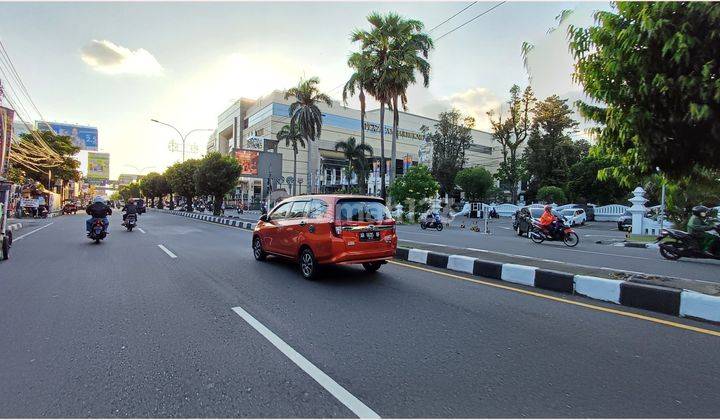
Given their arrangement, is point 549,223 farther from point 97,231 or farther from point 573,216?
point 97,231

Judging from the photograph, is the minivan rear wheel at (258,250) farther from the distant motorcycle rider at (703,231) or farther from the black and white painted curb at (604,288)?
the distant motorcycle rider at (703,231)

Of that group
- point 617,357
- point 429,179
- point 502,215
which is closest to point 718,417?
point 617,357

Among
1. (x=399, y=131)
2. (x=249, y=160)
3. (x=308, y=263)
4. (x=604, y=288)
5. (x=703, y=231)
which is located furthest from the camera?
(x=399, y=131)

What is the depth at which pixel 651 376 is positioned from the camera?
A: 3328mm

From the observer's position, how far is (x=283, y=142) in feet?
254

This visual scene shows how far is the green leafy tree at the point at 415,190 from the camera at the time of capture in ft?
95.3

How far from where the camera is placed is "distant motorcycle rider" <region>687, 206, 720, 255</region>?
1045cm

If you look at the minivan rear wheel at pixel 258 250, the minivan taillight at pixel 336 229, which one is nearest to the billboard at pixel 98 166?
the minivan rear wheel at pixel 258 250

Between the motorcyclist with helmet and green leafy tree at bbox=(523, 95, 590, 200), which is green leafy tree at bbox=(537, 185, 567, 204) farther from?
the motorcyclist with helmet

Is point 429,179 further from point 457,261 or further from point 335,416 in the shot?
point 335,416

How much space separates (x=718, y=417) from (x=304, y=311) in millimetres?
4012

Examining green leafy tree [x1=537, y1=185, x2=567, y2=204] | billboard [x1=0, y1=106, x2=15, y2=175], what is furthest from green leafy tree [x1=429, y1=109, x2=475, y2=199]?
billboard [x1=0, y1=106, x2=15, y2=175]

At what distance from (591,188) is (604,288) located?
38275 mm

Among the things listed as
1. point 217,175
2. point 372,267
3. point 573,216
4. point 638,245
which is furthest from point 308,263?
point 217,175
